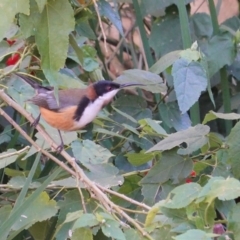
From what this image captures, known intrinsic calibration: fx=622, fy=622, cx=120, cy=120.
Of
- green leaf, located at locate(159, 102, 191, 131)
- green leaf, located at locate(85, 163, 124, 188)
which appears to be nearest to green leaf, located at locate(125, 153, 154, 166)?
green leaf, located at locate(85, 163, 124, 188)

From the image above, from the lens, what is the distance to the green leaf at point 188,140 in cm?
140

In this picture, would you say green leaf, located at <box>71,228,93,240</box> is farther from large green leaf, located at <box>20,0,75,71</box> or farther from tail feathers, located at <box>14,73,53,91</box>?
tail feathers, located at <box>14,73,53,91</box>

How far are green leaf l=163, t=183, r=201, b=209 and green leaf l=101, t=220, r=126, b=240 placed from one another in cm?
9

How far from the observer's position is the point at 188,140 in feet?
4.66

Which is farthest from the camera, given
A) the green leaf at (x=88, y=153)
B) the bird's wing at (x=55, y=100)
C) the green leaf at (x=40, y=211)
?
the bird's wing at (x=55, y=100)

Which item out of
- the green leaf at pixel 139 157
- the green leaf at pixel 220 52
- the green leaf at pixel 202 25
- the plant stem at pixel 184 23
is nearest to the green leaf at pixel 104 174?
the green leaf at pixel 139 157

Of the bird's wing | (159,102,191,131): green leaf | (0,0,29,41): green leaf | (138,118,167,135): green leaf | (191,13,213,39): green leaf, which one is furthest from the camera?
(191,13,213,39): green leaf

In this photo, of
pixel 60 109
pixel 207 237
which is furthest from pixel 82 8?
pixel 207 237

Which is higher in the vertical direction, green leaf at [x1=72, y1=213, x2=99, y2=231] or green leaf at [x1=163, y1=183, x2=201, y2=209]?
green leaf at [x1=72, y1=213, x2=99, y2=231]

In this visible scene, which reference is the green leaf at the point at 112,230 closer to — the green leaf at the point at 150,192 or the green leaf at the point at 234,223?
the green leaf at the point at 234,223

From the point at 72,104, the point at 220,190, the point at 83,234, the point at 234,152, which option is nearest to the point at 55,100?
the point at 72,104

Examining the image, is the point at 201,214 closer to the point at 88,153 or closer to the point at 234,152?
the point at 234,152

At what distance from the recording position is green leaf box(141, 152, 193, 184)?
1459 mm

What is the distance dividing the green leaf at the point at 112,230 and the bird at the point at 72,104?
0.65 metres
